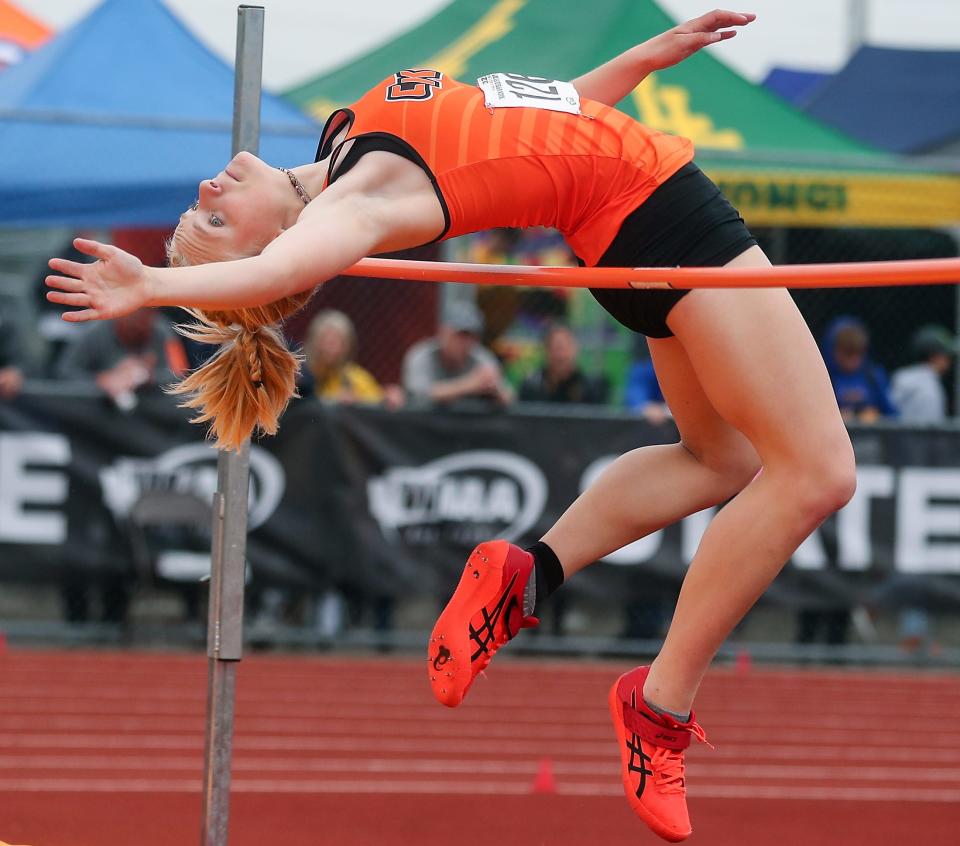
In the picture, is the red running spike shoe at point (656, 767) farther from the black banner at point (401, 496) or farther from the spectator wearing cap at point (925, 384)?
the spectator wearing cap at point (925, 384)

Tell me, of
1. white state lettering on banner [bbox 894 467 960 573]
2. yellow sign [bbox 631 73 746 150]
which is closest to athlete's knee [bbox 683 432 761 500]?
white state lettering on banner [bbox 894 467 960 573]

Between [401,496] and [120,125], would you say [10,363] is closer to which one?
[120,125]

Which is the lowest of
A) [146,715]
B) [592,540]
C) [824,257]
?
[146,715]

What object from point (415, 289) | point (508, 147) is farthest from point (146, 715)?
point (415, 289)

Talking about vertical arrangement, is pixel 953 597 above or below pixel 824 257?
below

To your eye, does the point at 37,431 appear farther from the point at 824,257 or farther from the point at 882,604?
the point at 824,257

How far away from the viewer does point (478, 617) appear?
3705mm

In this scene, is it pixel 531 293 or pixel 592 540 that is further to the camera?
pixel 531 293

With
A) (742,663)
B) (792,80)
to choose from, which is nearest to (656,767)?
(742,663)

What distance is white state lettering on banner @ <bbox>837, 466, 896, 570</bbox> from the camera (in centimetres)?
808

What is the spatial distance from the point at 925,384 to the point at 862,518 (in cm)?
133

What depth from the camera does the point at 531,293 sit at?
11.6 meters

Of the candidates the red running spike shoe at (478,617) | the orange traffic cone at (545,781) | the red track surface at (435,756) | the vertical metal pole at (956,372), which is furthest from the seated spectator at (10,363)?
the vertical metal pole at (956,372)

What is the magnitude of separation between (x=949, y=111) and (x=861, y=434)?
396cm
